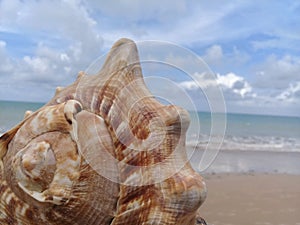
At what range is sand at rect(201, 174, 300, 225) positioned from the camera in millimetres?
5281

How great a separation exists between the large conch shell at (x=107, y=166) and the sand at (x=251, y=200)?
9.89ft

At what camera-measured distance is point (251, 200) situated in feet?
20.6

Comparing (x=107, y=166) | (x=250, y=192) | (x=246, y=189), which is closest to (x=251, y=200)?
(x=250, y=192)

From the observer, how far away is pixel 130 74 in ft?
8.54

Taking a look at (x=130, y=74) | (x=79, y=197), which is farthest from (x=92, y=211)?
(x=130, y=74)

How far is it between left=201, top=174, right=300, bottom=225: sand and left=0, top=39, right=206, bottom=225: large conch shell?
3.02 m

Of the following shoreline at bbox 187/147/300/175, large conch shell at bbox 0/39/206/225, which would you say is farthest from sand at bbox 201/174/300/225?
large conch shell at bbox 0/39/206/225

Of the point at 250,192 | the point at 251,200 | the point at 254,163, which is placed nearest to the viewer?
the point at 251,200

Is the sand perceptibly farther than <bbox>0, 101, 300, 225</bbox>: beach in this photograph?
Yes

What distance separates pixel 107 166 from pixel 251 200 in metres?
4.61

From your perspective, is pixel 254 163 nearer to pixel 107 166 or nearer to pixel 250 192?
pixel 250 192

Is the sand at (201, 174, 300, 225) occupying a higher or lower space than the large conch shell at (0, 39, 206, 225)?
higher

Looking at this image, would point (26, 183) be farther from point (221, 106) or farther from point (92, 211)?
point (221, 106)

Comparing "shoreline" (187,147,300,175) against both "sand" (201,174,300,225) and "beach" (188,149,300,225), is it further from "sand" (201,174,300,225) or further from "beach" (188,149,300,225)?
"sand" (201,174,300,225)
